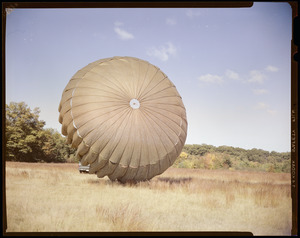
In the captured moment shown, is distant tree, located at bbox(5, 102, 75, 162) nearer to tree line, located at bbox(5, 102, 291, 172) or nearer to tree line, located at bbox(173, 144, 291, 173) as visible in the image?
tree line, located at bbox(5, 102, 291, 172)

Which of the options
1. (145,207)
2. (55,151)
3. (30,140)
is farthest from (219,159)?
(145,207)

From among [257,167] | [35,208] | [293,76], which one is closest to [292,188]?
[293,76]

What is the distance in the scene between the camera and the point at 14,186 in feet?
22.0

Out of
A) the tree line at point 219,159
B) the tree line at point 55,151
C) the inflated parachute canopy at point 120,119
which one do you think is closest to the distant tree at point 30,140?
the tree line at point 55,151

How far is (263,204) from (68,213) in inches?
158

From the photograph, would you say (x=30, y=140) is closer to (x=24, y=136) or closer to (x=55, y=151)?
(x=24, y=136)

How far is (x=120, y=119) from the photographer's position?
829 cm

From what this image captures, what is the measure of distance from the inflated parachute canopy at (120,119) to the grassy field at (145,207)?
748 millimetres

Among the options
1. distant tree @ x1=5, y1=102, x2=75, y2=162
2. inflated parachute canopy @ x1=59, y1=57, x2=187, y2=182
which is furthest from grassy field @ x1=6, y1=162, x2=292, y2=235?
distant tree @ x1=5, y1=102, x2=75, y2=162

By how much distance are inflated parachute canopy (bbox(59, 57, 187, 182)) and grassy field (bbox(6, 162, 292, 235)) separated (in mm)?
748

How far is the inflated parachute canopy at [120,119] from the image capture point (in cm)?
818

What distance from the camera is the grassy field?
5.59 metres

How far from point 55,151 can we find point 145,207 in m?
8.40

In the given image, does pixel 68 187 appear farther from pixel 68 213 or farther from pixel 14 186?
pixel 68 213
